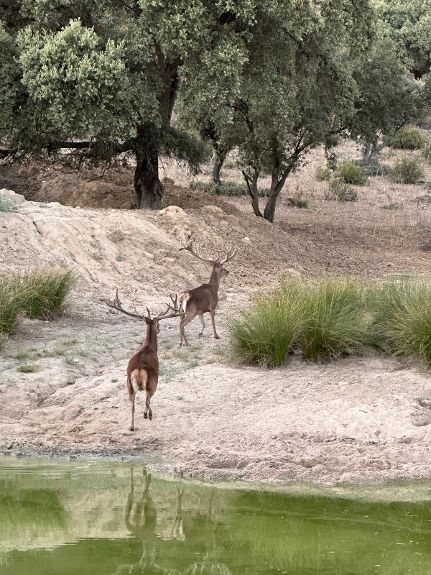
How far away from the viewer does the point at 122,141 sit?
24.3 meters

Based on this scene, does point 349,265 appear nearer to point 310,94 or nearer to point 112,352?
point 310,94

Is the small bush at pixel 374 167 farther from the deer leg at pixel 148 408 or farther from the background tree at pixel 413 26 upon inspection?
the deer leg at pixel 148 408

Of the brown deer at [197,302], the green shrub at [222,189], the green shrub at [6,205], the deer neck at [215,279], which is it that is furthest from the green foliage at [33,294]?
the green shrub at [222,189]

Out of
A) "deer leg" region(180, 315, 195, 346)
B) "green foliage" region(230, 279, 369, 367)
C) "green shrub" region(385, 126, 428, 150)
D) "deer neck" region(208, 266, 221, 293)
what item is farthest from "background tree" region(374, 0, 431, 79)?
"green foliage" region(230, 279, 369, 367)

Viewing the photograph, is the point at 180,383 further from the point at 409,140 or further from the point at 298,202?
the point at 409,140

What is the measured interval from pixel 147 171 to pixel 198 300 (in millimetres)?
10004

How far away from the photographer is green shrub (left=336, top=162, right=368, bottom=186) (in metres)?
40.0

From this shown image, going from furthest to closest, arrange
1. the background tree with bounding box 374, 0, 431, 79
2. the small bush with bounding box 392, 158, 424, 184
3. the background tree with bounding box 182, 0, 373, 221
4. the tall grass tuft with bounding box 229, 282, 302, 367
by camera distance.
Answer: the background tree with bounding box 374, 0, 431, 79
the small bush with bounding box 392, 158, 424, 184
the background tree with bounding box 182, 0, 373, 221
the tall grass tuft with bounding box 229, 282, 302, 367

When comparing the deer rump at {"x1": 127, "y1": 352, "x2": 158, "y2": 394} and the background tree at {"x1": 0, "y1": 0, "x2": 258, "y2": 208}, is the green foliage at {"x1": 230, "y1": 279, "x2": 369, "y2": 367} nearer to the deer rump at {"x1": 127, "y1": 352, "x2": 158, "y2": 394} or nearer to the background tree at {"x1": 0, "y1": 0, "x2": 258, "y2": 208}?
the deer rump at {"x1": 127, "y1": 352, "x2": 158, "y2": 394}

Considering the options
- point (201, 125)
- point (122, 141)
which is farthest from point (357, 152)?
point (122, 141)

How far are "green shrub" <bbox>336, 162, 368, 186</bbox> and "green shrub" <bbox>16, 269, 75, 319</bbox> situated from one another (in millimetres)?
24397

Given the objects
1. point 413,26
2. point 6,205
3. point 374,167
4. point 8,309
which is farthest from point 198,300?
point 413,26

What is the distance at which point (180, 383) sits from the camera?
44.6 feet

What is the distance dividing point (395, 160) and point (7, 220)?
27833 millimetres
